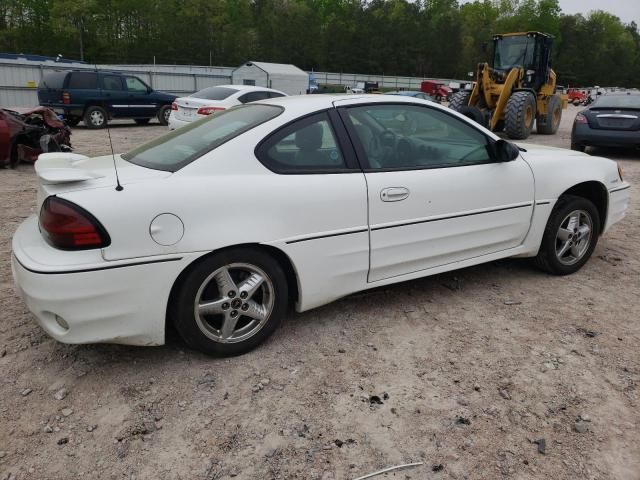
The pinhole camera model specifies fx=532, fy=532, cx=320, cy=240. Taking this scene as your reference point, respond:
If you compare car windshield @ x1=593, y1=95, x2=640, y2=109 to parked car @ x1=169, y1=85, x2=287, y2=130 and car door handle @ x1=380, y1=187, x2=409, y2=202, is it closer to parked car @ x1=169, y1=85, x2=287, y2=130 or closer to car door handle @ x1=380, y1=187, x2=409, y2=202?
parked car @ x1=169, y1=85, x2=287, y2=130

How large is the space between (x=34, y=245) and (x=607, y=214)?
4298mm

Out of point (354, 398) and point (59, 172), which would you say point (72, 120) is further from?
point (354, 398)

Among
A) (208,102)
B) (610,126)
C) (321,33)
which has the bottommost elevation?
(610,126)

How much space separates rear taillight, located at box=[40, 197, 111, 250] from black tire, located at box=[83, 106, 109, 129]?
47.5 feet

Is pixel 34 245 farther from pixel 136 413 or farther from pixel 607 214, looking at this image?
pixel 607 214

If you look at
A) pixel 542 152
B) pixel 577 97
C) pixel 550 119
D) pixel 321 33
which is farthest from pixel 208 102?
pixel 321 33

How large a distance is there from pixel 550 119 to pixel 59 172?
1602cm

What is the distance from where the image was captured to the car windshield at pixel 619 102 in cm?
1133

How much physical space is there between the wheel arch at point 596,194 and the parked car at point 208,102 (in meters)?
8.62

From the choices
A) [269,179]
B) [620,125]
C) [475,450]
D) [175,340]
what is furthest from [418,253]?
[620,125]

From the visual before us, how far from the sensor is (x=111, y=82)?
1614 centimetres

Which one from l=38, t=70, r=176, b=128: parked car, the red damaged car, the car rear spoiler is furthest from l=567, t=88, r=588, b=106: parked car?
the car rear spoiler

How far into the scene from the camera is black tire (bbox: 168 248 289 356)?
2781 mm

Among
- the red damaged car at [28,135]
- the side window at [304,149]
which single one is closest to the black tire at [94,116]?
the red damaged car at [28,135]
